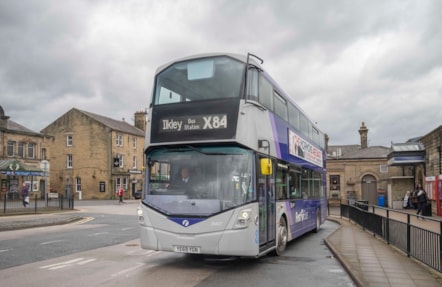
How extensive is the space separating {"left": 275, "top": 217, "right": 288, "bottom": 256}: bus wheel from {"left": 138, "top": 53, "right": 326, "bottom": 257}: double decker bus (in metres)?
0.38

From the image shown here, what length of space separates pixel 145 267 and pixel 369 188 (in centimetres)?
4281

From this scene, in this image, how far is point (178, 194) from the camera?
8859 millimetres

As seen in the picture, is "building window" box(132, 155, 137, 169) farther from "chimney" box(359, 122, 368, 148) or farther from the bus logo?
the bus logo

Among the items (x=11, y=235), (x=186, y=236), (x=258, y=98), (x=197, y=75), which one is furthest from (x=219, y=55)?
(x=11, y=235)

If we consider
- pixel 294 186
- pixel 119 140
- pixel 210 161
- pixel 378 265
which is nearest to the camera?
pixel 210 161

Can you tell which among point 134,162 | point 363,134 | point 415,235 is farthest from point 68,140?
point 415,235

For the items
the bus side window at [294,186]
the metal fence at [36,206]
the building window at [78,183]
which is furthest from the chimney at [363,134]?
A: the bus side window at [294,186]

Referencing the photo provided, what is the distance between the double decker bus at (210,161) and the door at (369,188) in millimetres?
40352

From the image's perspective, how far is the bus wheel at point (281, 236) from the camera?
1071 centimetres

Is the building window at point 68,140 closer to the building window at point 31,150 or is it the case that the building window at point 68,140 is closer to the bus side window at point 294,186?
the building window at point 31,150

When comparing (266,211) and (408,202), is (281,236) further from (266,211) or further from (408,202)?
(408,202)

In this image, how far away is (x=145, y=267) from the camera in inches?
360

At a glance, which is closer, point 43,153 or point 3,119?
point 3,119

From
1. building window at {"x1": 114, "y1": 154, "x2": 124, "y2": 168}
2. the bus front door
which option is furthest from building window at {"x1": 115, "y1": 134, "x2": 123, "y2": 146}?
the bus front door
